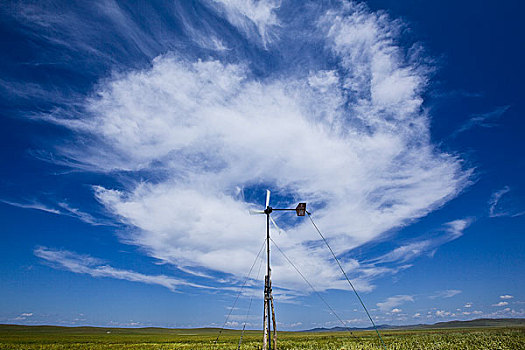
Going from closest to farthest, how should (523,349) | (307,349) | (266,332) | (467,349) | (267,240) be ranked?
(266,332)
(267,240)
(523,349)
(467,349)
(307,349)

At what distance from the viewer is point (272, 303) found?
2384 centimetres

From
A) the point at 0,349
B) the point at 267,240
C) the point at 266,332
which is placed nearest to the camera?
the point at 266,332

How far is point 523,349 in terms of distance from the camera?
33031mm

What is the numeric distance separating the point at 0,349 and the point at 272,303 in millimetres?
50565

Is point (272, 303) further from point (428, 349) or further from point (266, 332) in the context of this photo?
point (428, 349)

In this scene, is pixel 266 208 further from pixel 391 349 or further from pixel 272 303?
pixel 391 349

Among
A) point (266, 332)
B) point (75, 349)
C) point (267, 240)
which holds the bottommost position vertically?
point (75, 349)

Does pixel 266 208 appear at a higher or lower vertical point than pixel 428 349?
higher

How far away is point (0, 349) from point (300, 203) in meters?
55.3

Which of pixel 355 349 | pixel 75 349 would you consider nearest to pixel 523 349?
pixel 355 349

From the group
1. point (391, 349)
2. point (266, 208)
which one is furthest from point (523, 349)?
point (266, 208)

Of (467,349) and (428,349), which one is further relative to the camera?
(428,349)

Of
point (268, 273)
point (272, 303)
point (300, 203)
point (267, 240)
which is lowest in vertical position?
point (272, 303)

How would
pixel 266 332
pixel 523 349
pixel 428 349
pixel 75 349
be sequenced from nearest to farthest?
pixel 266 332, pixel 523 349, pixel 428 349, pixel 75 349
